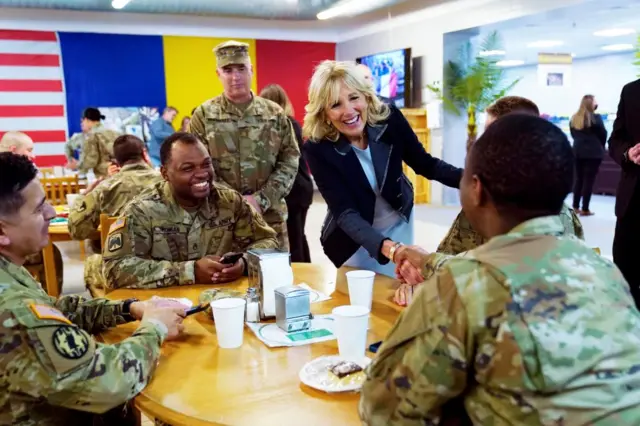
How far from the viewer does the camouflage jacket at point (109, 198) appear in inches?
139

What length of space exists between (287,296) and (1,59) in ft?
28.6

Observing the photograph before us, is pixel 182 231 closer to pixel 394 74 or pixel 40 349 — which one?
pixel 40 349

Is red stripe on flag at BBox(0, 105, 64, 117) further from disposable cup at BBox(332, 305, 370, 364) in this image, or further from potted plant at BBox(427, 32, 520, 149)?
disposable cup at BBox(332, 305, 370, 364)

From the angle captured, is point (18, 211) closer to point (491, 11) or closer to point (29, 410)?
point (29, 410)

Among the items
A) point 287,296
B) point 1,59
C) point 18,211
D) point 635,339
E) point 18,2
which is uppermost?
point 18,2

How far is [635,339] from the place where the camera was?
2.88 feet

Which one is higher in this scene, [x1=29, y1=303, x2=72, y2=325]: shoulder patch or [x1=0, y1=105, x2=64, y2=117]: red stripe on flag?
[x1=0, y1=105, x2=64, y2=117]: red stripe on flag

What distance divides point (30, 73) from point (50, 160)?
4.42 ft

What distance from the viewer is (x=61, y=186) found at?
228 inches

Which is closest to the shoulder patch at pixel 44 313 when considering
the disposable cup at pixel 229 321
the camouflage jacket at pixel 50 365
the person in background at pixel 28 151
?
A: the camouflage jacket at pixel 50 365

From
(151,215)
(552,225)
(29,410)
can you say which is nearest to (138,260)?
(151,215)

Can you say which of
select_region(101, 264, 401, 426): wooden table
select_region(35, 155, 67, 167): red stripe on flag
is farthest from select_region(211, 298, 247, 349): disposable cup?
select_region(35, 155, 67, 167): red stripe on flag

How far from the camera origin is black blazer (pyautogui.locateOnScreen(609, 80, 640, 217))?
287cm

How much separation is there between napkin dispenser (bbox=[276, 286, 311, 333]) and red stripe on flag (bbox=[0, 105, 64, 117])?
8483 mm
